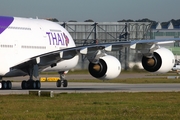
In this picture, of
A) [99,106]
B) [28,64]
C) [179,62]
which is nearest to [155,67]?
[28,64]

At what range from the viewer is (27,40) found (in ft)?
116

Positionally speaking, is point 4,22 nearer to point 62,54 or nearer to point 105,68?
point 62,54

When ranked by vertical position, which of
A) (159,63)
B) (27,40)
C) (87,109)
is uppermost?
(27,40)

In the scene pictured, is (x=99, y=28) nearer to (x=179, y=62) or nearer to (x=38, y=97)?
(x=179, y=62)

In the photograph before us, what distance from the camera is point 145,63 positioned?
1328 inches

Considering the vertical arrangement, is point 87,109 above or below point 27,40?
below

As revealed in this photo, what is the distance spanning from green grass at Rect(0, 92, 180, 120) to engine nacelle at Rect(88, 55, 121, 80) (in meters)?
6.96

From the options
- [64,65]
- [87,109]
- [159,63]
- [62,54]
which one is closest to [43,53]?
[64,65]

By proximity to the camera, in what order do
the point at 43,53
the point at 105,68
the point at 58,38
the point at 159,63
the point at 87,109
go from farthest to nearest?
the point at 58,38 → the point at 43,53 → the point at 159,63 → the point at 105,68 → the point at 87,109

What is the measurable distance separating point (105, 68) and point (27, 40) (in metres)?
5.50

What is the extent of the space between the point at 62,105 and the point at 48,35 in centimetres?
1593

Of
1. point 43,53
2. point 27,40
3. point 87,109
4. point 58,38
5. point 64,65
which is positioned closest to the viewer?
point 87,109

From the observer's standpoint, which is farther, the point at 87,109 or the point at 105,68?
the point at 105,68

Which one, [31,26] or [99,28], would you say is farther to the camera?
[99,28]
